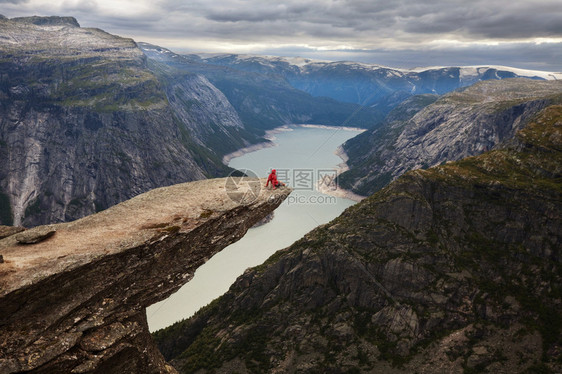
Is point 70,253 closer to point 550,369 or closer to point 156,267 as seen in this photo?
point 156,267

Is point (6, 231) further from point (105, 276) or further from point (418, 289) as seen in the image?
point (418, 289)

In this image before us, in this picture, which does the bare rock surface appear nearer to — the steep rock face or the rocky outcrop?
the rocky outcrop

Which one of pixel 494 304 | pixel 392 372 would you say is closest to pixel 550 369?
pixel 494 304

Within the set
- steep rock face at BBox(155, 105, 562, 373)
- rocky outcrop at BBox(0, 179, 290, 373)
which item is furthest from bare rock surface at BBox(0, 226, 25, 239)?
steep rock face at BBox(155, 105, 562, 373)

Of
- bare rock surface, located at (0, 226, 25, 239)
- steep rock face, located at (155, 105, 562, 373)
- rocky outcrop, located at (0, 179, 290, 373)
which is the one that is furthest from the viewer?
steep rock face, located at (155, 105, 562, 373)

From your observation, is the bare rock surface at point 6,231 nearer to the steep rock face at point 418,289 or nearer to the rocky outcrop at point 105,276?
the rocky outcrop at point 105,276

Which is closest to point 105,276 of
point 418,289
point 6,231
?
point 6,231
